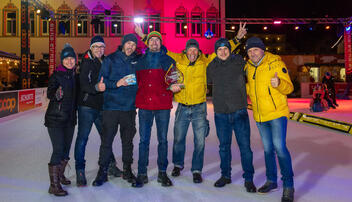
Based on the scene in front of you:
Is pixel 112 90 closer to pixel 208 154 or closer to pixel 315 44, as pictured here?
pixel 208 154

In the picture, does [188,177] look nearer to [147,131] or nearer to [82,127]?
[147,131]

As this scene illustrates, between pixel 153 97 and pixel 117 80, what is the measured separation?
51 cm

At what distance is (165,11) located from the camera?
89.4 feet

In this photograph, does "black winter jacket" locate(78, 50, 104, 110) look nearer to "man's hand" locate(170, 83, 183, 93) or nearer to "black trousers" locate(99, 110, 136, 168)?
"black trousers" locate(99, 110, 136, 168)

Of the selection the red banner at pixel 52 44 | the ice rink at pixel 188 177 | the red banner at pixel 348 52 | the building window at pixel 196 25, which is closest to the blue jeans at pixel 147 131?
the ice rink at pixel 188 177

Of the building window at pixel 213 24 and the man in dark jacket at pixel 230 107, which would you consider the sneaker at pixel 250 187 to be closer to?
the man in dark jacket at pixel 230 107

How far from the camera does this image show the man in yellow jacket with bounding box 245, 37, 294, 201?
310cm

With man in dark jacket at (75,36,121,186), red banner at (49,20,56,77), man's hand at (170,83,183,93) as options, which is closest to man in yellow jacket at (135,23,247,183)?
man's hand at (170,83,183,93)

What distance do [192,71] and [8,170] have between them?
10.5ft

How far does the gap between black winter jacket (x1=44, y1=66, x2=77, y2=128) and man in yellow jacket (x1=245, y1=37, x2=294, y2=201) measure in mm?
2207

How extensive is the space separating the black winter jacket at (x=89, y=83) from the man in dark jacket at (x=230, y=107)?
1.55m

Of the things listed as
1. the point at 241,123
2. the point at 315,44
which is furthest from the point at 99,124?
the point at 315,44

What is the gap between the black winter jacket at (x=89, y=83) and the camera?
11.8 ft

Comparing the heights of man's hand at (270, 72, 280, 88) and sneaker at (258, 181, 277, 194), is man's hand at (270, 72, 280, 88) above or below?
above
